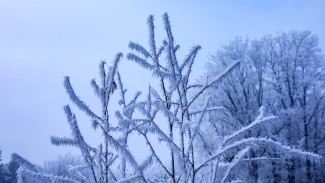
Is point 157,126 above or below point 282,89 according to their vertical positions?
below

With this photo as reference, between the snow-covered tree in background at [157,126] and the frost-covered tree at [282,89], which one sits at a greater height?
the frost-covered tree at [282,89]

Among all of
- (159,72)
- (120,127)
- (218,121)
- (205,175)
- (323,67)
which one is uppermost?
(323,67)

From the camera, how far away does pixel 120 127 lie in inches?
69.2

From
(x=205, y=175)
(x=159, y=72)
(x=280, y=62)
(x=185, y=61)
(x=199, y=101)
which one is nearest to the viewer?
(x=159, y=72)

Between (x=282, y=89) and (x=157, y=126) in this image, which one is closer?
(x=157, y=126)

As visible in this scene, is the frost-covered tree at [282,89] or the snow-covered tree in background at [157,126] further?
the frost-covered tree at [282,89]

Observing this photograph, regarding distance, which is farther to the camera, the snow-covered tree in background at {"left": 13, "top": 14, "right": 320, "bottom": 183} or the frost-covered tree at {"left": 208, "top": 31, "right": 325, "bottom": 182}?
the frost-covered tree at {"left": 208, "top": 31, "right": 325, "bottom": 182}

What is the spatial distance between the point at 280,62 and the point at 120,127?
13.1 m

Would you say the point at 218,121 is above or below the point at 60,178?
above

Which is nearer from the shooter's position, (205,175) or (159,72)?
(159,72)

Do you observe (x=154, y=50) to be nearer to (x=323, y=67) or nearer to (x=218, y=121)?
(x=218, y=121)

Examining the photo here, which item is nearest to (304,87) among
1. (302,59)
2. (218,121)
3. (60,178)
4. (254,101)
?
(302,59)

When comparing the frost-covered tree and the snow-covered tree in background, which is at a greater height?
the frost-covered tree

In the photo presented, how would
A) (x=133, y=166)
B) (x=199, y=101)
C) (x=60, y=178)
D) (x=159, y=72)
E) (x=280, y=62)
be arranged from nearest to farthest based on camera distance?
1. (x=133, y=166)
2. (x=60, y=178)
3. (x=159, y=72)
4. (x=199, y=101)
5. (x=280, y=62)
